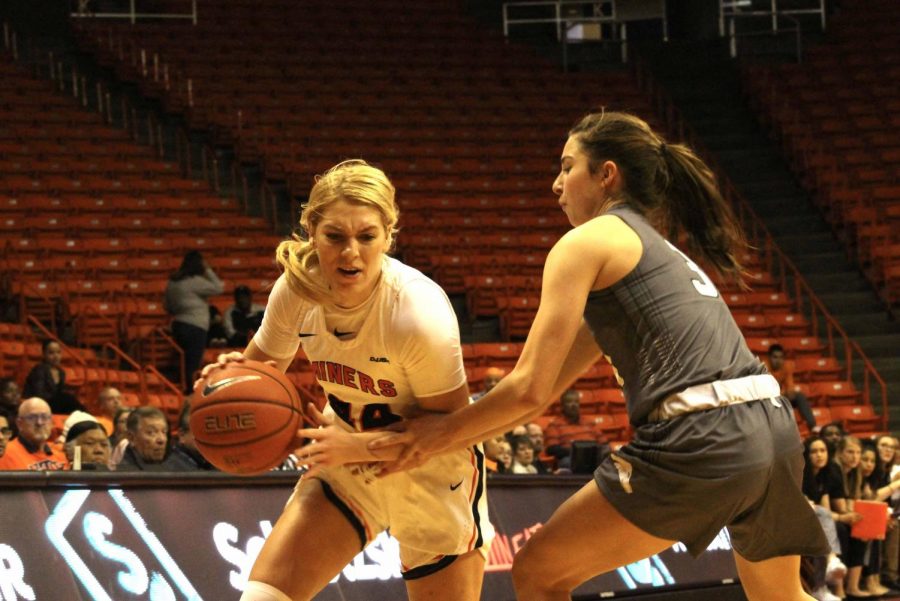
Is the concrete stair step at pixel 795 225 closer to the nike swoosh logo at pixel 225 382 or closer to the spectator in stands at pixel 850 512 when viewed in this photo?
the spectator in stands at pixel 850 512

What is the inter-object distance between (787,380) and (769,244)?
4.45 metres

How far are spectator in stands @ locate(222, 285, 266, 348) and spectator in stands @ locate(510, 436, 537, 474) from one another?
3769mm

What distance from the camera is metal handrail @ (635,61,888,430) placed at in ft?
50.9

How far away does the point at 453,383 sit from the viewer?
146 inches

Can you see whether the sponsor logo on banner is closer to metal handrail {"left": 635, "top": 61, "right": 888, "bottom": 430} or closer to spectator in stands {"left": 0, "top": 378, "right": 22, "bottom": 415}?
spectator in stands {"left": 0, "top": 378, "right": 22, "bottom": 415}

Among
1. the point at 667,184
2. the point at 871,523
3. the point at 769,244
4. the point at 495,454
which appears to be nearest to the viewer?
the point at 667,184

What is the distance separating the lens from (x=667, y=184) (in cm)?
357

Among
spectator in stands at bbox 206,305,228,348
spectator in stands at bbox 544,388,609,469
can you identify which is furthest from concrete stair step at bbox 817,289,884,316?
spectator in stands at bbox 206,305,228,348

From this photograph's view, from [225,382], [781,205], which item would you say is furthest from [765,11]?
[225,382]

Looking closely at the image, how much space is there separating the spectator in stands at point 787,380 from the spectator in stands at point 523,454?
4.08 meters

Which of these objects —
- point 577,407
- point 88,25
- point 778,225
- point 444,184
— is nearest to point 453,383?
point 577,407

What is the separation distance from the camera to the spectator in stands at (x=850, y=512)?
10586 mm

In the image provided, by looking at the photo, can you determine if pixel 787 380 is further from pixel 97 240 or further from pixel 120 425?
pixel 120 425

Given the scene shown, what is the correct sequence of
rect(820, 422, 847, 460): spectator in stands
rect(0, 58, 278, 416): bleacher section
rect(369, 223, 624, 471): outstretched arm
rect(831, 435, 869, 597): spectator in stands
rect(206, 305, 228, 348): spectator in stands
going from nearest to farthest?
rect(369, 223, 624, 471): outstretched arm
rect(831, 435, 869, 597): spectator in stands
rect(820, 422, 847, 460): spectator in stands
rect(0, 58, 278, 416): bleacher section
rect(206, 305, 228, 348): spectator in stands
